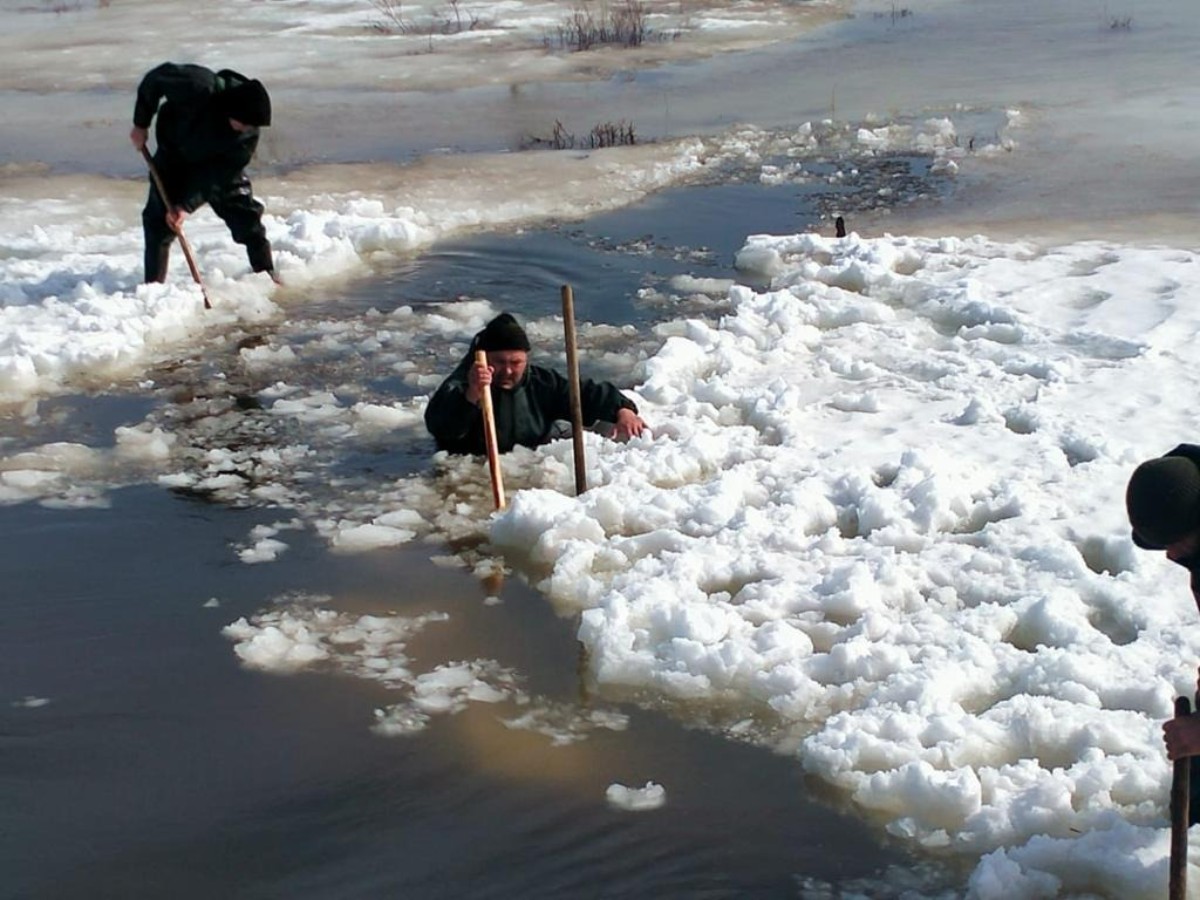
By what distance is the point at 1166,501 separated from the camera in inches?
128

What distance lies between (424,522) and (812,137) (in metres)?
8.93

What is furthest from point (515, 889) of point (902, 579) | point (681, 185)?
point (681, 185)

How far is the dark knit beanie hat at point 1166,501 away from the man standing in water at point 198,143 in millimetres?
6355

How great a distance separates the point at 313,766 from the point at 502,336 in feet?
8.26

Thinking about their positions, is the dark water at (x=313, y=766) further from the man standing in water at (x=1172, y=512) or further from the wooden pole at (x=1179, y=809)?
the man standing in water at (x=1172, y=512)

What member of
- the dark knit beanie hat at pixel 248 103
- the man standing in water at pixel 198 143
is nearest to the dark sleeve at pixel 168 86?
the man standing in water at pixel 198 143

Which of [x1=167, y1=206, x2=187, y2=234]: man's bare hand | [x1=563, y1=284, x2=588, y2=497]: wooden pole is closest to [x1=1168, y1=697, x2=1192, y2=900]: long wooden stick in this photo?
[x1=563, y1=284, x2=588, y2=497]: wooden pole

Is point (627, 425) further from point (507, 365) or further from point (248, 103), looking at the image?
point (248, 103)

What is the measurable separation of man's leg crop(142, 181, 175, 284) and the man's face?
339cm

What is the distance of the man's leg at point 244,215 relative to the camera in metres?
9.09

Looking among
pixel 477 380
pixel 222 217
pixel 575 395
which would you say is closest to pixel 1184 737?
pixel 575 395

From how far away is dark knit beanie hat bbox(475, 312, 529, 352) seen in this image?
653cm

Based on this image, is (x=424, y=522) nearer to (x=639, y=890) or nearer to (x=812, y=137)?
(x=639, y=890)

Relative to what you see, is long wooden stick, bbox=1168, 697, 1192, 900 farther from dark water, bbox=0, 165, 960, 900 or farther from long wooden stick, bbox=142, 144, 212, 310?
long wooden stick, bbox=142, 144, 212, 310
